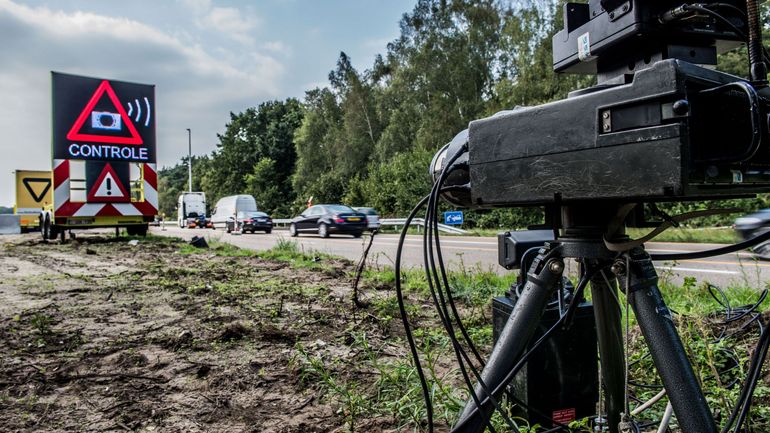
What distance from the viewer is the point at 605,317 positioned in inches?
51.4

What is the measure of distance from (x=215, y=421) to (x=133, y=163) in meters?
10.1

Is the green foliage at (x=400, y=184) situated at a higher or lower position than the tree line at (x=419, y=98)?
lower

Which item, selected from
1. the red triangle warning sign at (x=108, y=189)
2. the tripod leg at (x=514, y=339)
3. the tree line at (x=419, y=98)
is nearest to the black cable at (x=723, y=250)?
the tripod leg at (x=514, y=339)

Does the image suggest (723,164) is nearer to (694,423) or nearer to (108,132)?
(694,423)

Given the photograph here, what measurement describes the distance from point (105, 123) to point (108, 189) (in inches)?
56.3

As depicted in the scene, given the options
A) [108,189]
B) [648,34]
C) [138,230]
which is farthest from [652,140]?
[138,230]

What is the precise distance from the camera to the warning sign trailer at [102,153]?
32.2 ft

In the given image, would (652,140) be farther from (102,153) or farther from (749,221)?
(102,153)

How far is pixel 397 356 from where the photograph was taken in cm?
286

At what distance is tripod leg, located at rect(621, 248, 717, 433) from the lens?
96 centimetres

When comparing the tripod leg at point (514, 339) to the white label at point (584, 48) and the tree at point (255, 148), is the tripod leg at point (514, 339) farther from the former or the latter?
the tree at point (255, 148)

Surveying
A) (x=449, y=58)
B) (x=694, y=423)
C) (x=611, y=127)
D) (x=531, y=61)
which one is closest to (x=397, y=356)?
(x=694, y=423)

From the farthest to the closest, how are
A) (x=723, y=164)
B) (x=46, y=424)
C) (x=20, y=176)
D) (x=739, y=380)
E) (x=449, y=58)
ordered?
(x=449, y=58), (x=20, y=176), (x=739, y=380), (x=46, y=424), (x=723, y=164)

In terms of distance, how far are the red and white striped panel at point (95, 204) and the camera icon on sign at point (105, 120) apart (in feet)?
3.21
